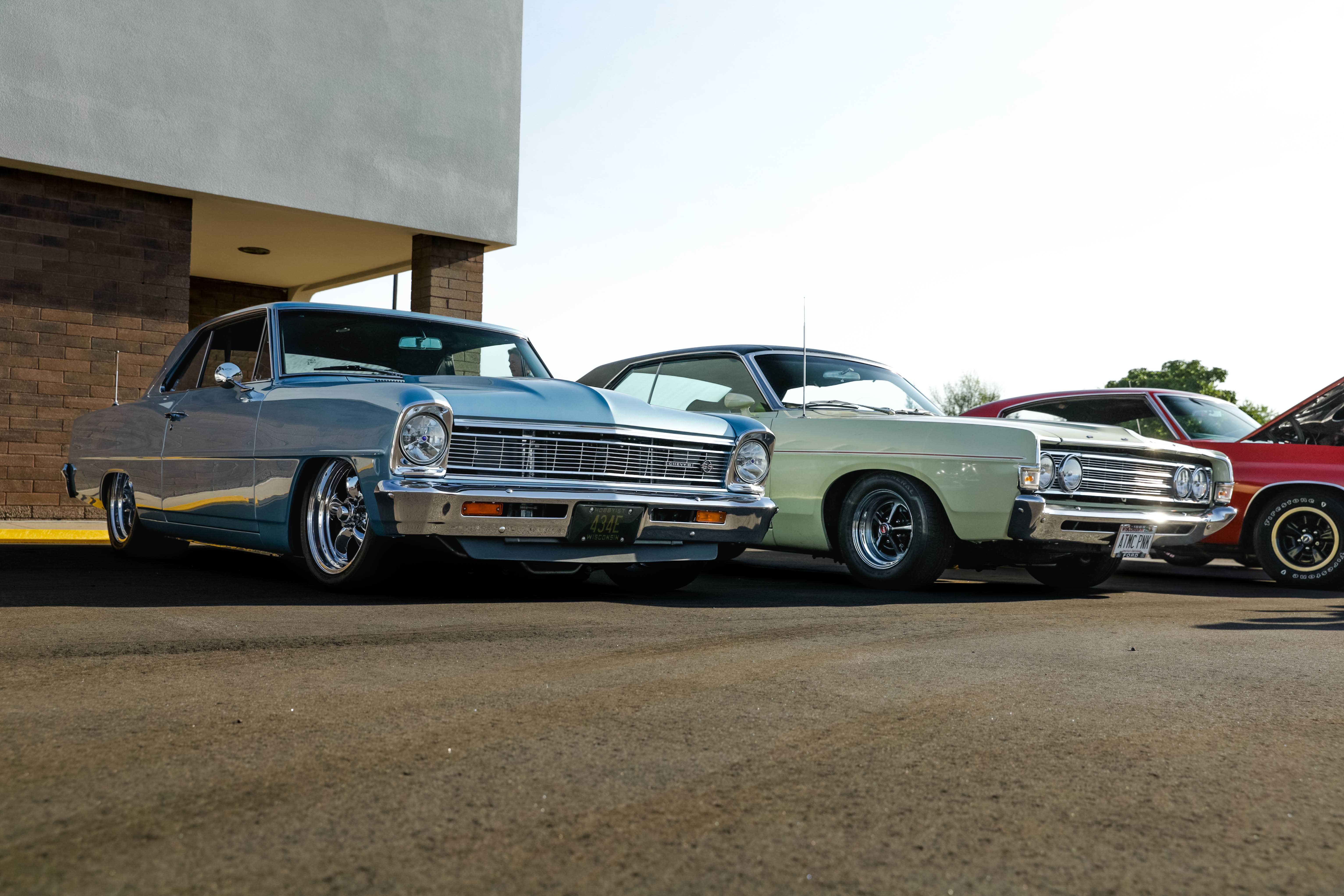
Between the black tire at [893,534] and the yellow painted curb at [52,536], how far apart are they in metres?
5.86

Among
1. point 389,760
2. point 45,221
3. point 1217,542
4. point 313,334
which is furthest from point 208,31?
point 389,760

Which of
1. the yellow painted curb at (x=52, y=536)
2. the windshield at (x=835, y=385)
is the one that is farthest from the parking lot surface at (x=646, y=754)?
the yellow painted curb at (x=52, y=536)

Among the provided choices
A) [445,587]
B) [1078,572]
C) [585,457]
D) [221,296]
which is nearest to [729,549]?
[585,457]

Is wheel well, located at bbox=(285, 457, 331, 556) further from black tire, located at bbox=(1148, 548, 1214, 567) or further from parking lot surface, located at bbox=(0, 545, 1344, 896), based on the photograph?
black tire, located at bbox=(1148, 548, 1214, 567)

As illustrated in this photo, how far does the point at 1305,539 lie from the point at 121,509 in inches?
321

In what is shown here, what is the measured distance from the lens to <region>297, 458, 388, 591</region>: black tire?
225 inches

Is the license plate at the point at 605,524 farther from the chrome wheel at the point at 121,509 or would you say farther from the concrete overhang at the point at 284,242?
the concrete overhang at the point at 284,242

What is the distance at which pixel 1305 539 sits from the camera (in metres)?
8.54

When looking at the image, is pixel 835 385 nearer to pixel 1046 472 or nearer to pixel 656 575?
pixel 1046 472

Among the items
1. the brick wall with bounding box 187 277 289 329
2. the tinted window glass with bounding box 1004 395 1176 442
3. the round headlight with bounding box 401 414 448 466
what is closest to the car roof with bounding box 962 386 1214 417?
the tinted window glass with bounding box 1004 395 1176 442

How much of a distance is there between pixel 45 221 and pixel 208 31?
8.14 feet

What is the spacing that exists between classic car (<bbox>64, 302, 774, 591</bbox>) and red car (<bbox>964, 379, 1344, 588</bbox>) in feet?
11.9

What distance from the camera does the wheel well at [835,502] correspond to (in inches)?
298

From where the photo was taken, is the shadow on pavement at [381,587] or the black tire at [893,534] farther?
the black tire at [893,534]
